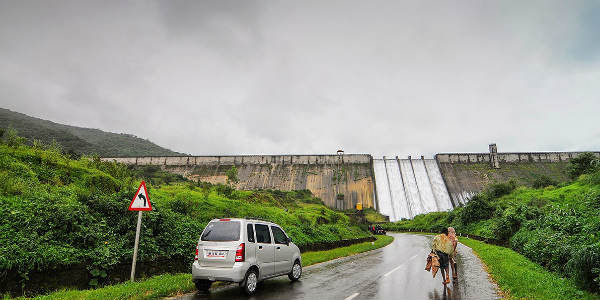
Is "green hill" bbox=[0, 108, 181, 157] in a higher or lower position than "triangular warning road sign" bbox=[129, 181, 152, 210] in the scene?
higher

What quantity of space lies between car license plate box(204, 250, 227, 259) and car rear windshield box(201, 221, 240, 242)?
288mm

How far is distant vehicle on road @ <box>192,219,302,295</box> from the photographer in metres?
7.77

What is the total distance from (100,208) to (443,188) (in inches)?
3002

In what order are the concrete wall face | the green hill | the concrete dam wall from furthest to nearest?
the green hill
the concrete dam wall
the concrete wall face

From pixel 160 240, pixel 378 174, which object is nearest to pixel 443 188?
pixel 378 174

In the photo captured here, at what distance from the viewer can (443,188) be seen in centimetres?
7469

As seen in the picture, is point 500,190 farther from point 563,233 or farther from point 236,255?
point 236,255

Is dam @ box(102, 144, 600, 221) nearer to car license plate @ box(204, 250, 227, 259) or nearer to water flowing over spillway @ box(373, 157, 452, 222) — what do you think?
water flowing over spillway @ box(373, 157, 452, 222)

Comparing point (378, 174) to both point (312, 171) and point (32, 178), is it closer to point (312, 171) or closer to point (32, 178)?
point (312, 171)

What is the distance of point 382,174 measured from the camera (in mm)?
83062

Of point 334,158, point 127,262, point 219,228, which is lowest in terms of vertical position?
point 127,262

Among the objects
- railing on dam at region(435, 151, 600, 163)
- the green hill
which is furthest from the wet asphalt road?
the green hill

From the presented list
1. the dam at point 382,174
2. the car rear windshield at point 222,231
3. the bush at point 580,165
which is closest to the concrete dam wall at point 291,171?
the dam at point 382,174

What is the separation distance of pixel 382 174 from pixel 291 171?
77.2 feet
